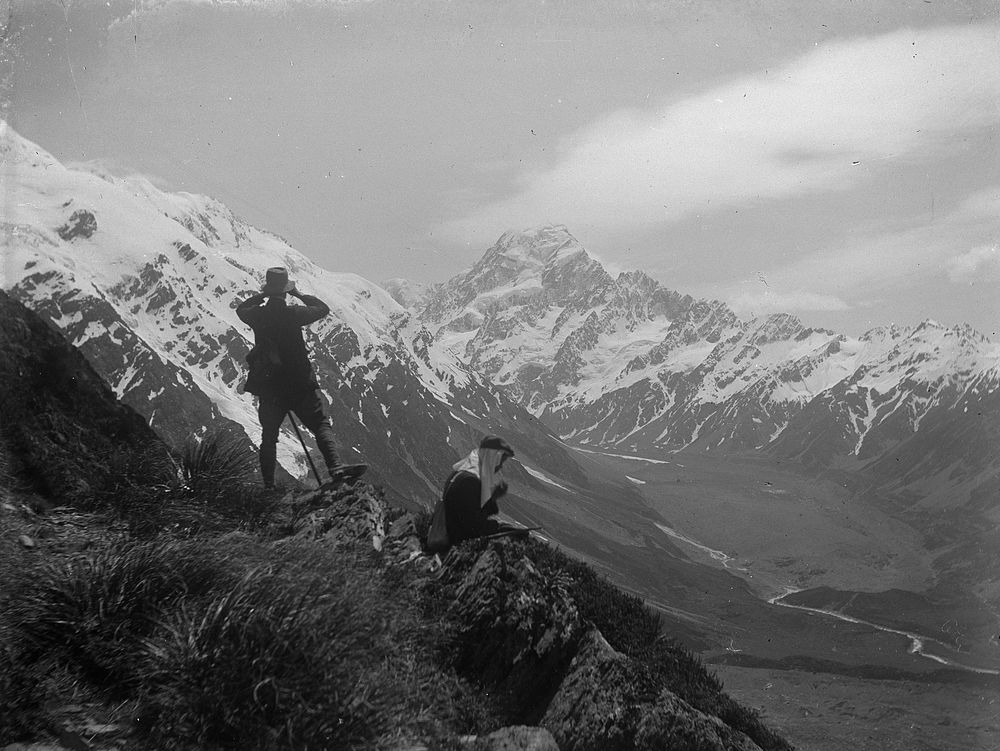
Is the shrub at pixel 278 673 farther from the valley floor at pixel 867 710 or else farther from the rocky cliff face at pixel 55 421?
the valley floor at pixel 867 710

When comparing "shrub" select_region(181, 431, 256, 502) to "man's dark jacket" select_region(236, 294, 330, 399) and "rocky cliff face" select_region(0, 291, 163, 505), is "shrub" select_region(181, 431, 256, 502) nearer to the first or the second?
"rocky cliff face" select_region(0, 291, 163, 505)

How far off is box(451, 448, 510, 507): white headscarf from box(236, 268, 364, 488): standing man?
2.02m

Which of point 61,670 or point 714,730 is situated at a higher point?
point 61,670

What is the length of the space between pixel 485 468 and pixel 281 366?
3.63 metres

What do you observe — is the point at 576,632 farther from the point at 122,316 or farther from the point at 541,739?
the point at 122,316

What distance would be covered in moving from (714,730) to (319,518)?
545 centimetres

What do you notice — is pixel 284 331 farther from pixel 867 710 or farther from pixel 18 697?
pixel 867 710

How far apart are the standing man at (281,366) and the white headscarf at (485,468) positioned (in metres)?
2.02

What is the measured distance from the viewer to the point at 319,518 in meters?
10.1

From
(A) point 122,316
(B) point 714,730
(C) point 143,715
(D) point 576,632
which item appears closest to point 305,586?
(C) point 143,715

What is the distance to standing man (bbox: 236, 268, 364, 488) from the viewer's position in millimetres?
11516

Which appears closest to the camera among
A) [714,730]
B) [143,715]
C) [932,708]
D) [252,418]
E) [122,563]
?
[143,715]

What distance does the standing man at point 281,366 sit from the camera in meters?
11.5

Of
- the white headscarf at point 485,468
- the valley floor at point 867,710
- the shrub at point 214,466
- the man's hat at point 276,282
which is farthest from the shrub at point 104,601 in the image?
the valley floor at point 867,710
